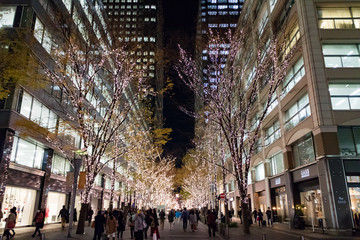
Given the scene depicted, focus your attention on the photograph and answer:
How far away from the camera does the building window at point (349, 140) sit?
699 inches

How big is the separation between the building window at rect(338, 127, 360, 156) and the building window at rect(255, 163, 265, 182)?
15.0 m

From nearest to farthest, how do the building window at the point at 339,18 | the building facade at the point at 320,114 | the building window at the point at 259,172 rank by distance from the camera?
the building facade at the point at 320,114 → the building window at the point at 339,18 → the building window at the point at 259,172

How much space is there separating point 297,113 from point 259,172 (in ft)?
46.7

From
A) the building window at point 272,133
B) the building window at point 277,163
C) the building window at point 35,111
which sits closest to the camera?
the building window at point 35,111

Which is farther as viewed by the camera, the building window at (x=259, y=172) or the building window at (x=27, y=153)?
the building window at (x=259, y=172)

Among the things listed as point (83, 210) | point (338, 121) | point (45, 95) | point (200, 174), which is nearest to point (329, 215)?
point (338, 121)

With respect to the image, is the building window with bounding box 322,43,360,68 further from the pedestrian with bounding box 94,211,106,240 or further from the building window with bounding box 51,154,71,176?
the building window with bounding box 51,154,71,176

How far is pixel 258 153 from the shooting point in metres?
32.9

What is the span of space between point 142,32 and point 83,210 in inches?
449

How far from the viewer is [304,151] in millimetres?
21094

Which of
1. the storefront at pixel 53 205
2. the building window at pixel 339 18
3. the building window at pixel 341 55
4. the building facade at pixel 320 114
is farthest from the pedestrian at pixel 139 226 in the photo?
the building window at pixel 339 18

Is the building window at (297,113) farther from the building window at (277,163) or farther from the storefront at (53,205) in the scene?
the storefront at (53,205)

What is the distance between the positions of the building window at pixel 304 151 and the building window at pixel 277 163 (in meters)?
3.29

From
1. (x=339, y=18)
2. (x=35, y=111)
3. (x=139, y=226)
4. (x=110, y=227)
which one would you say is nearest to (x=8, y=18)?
(x=35, y=111)
